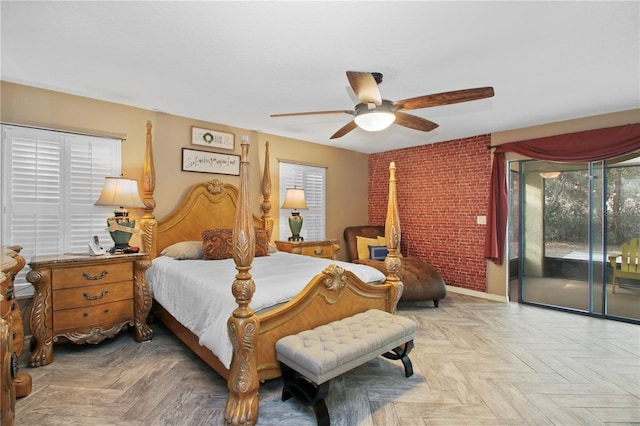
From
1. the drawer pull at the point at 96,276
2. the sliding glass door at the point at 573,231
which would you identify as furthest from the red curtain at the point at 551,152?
the drawer pull at the point at 96,276

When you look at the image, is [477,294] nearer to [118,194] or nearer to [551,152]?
[551,152]

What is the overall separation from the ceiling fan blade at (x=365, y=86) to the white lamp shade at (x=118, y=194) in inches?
94.6

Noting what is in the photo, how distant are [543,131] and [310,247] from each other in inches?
140

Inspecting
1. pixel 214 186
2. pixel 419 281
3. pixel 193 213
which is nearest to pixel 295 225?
pixel 214 186

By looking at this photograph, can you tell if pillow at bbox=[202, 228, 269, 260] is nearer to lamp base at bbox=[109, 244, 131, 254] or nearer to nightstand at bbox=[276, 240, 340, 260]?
lamp base at bbox=[109, 244, 131, 254]

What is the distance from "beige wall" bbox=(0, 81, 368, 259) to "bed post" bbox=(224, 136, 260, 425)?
2.40 metres

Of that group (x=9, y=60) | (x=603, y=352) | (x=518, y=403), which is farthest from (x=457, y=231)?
(x=9, y=60)

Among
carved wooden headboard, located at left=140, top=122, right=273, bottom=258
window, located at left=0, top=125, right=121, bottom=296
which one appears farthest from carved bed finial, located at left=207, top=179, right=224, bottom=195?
window, located at left=0, top=125, right=121, bottom=296

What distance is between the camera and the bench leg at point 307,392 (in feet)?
5.98

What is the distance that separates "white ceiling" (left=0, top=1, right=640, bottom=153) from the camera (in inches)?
73.4

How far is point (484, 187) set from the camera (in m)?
4.78

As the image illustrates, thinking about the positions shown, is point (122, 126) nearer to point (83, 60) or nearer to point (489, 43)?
point (83, 60)

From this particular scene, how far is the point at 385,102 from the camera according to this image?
8.07 ft

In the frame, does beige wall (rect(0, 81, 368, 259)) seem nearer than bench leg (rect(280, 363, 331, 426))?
No
